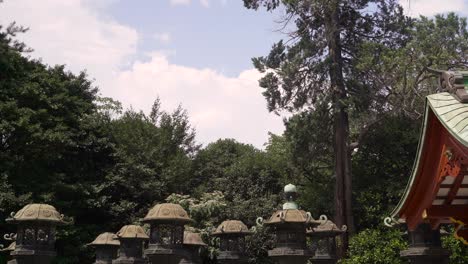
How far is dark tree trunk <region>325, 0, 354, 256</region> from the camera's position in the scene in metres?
22.2

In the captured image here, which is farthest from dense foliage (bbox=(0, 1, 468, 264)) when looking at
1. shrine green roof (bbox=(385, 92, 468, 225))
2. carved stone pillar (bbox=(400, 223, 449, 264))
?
shrine green roof (bbox=(385, 92, 468, 225))

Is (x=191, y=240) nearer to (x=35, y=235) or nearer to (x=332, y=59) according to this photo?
(x=35, y=235)

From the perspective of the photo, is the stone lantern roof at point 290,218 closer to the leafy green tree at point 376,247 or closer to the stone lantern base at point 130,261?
the stone lantern base at point 130,261

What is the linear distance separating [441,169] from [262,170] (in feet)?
77.7

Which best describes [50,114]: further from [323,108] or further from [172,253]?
[172,253]

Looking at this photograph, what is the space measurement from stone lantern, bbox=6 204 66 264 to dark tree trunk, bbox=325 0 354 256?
12.5 meters

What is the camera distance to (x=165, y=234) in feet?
37.2

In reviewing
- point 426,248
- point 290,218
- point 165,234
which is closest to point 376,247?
point 290,218

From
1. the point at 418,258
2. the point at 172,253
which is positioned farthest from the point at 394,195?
the point at 418,258

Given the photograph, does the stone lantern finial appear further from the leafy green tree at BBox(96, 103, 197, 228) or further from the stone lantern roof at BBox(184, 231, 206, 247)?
the leafy green tree at BBox(96, 103, 197, 228)

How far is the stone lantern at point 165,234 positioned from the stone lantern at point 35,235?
6.41 ft

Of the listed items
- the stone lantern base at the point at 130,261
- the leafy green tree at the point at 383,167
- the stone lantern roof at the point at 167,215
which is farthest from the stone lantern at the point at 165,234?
the leafy green tree at the point at 383,167

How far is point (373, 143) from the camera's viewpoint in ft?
78.3

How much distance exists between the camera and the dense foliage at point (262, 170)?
20.5 m
